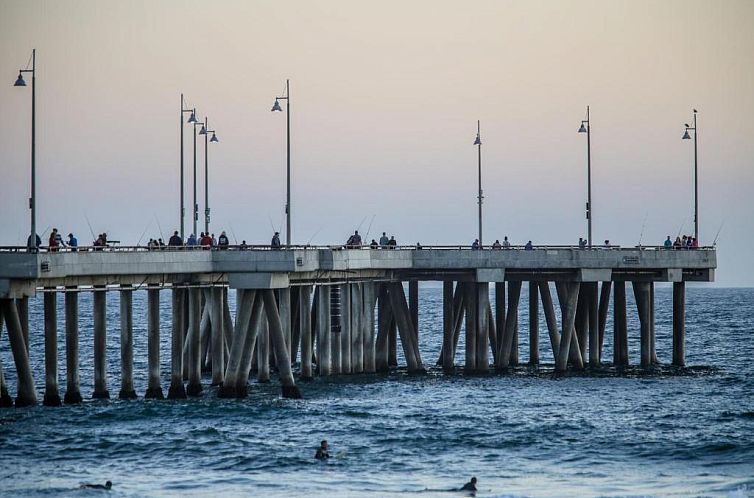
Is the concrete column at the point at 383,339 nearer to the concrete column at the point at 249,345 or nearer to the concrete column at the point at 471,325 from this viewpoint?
the concrete column at the point at 471,325

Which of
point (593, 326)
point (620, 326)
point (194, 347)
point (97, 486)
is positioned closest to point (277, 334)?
point (194, 347)

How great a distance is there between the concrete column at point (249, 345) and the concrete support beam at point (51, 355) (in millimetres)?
6739

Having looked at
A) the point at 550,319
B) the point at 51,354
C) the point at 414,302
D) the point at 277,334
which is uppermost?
the point at 414,302

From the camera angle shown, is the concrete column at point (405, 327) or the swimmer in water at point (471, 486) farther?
the concrete column at point (405, 327)

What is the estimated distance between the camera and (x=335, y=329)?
67812 mm

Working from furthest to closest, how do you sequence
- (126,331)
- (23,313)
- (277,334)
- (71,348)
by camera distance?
(277,334), (126,331), (23,313), (71,348)

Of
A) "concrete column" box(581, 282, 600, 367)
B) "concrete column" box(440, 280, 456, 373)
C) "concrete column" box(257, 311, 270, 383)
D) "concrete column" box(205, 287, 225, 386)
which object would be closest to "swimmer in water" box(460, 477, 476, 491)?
"concrete column" box(205, 287, 225, 386)

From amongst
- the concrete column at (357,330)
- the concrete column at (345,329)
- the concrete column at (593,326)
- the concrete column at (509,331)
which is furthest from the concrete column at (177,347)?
the concrete column at (593,326)

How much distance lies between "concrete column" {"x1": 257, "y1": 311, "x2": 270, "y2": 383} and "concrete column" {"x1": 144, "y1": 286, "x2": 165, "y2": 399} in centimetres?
554

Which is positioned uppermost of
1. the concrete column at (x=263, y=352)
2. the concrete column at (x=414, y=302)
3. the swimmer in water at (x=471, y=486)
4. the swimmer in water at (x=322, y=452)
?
the concrete column at (x=414, y=302)

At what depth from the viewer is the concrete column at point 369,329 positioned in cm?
6981

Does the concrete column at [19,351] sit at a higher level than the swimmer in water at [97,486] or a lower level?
higher

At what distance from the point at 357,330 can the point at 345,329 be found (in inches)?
55.9

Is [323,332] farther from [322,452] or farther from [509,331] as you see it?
[322,452]
